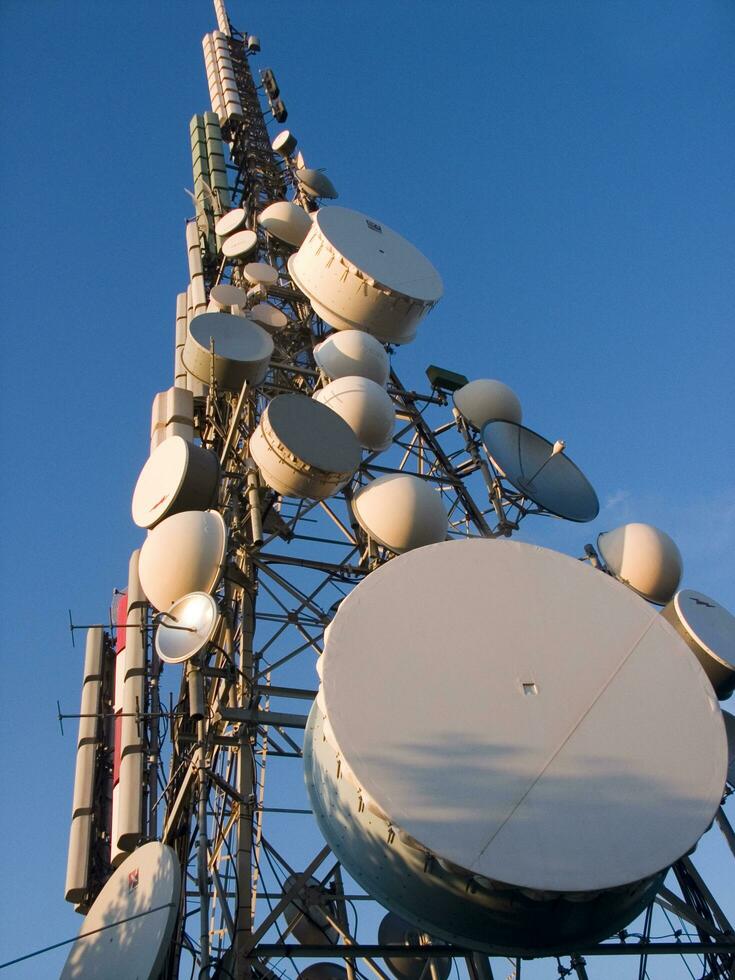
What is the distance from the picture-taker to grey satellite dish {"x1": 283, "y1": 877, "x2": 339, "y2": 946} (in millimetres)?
11586

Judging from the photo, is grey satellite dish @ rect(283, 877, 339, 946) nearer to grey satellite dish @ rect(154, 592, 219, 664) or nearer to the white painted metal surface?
grey satellite dish @ rect(154, 592, 219, 664)

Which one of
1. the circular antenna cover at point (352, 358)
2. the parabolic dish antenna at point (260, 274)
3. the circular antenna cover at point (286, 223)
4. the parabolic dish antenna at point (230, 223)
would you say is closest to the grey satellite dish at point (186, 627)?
the circular antenna cover at point (352, 358)

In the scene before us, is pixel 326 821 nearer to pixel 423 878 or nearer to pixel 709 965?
pixel 423 878

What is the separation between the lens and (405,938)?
15.6 metres

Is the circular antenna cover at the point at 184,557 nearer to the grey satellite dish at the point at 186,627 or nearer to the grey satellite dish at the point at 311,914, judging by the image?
the grey satellite dish at the point at 186,627

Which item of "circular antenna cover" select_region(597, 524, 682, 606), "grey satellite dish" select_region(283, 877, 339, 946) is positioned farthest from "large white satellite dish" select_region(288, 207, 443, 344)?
"grey satellite dish" select_region(283, 877, 339, 946)

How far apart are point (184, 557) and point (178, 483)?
4.82 feet

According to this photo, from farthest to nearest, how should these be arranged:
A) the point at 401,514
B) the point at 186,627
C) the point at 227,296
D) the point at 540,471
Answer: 1. the point at 227,296
2. the point at 540,471
3. the point at 401,514
4. the point at 186,627

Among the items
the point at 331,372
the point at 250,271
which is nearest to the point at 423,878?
the point at 331,372

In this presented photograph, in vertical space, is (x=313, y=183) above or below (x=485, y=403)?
above

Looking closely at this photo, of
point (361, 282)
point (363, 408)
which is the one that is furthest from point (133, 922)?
point (361, 282)

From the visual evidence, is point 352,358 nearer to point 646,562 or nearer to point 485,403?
point 485,403

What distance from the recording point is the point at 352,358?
16.4 m

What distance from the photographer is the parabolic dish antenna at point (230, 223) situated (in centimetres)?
2181
